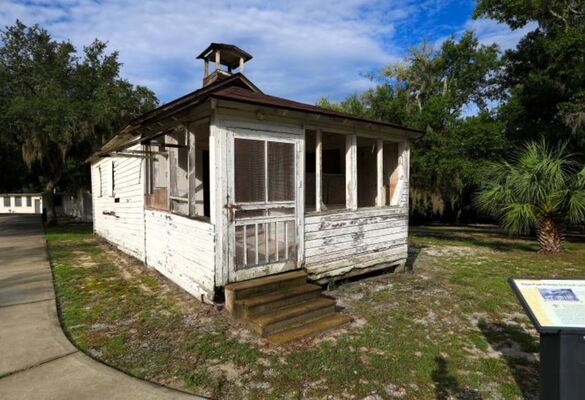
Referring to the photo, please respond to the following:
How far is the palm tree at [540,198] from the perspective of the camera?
897cm

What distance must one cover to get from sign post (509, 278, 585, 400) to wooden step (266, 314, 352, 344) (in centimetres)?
230

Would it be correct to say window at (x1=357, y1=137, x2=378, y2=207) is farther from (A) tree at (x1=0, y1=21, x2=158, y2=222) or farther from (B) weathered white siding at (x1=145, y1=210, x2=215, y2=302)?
(A) tree at (x1=0, y1=21, x2=158, y2=222)

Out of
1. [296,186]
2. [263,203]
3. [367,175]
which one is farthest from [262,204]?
[367,175]

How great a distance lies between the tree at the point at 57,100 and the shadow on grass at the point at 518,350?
50.5 ft

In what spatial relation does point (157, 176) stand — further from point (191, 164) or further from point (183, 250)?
point (183, 250)

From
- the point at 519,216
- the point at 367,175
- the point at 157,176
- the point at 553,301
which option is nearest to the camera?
the point at 553,301

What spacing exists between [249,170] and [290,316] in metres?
2.06

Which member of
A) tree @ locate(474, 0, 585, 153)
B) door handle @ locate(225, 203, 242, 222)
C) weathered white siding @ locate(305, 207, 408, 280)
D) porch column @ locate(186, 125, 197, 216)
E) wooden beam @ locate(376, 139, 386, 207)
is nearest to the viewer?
door handle @ locate(225, 203, 242, 222)

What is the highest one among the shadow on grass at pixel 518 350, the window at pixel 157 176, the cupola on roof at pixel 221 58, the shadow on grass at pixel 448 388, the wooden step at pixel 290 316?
the cupola on roof at pixel 221 58

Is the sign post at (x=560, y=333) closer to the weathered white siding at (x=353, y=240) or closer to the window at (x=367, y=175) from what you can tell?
the weathered white siding at (x=353, y=240)

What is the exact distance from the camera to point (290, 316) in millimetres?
4277

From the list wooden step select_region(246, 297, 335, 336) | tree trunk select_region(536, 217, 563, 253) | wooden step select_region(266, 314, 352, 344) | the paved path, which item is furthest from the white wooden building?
tree trunk select_region(536, 217, 563, 253)

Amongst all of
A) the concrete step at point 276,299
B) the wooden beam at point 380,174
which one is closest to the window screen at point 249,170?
the concrete step at point 276,299

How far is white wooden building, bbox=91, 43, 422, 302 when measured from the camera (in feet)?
15.3
